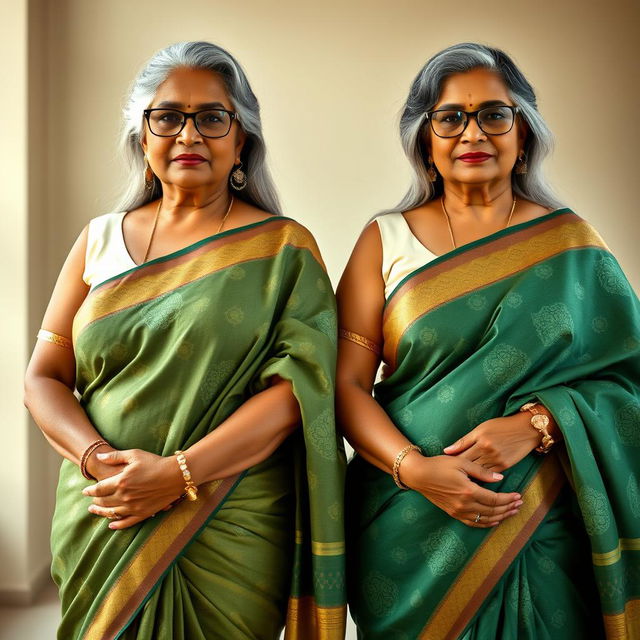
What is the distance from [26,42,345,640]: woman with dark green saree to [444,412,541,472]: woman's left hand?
31 cm

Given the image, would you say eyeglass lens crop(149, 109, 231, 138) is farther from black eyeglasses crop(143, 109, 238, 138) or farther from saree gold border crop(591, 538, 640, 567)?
saree gold border crop(591, 538, 640, 567)

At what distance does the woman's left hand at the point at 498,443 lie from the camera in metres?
1.96

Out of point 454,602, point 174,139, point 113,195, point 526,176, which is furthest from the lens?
point 113,195

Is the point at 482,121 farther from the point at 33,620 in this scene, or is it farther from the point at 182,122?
the point at 33,620

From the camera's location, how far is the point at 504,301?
208 cm

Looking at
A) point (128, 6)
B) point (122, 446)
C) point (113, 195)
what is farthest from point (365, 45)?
point (122, 446)

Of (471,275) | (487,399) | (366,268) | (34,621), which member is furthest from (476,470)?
(34,621)

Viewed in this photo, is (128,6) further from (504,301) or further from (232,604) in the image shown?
(232,604)

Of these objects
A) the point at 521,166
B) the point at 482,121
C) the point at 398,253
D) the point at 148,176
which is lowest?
the point at 398,253

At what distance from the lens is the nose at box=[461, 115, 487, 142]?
2.13 m

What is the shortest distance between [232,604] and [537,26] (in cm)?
281

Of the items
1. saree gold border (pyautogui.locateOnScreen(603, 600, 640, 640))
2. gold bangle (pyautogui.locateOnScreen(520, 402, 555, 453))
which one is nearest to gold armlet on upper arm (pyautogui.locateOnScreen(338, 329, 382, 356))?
gold bangle (pyautogui.locateOnScreen(520, 402, 555, 453))

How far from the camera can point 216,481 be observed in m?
1.99

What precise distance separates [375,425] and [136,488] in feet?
1.89
